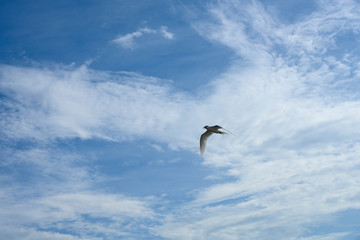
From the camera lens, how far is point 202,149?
7106 centimetres

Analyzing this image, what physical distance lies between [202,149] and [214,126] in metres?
6.17

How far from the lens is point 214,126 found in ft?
221
